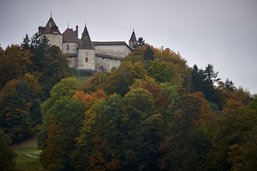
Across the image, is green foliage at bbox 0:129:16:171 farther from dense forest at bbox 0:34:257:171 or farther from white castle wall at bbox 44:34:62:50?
white castle wall at bbox 44:34:62:50

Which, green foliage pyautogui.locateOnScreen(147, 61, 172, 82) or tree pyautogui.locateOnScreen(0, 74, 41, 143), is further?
green foliage pyautogui.locateOnScreen(147, 61, 172, 82)

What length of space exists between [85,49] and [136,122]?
5233 cm

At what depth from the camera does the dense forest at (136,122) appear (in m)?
55.3

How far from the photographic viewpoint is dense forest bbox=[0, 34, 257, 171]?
55344 mm

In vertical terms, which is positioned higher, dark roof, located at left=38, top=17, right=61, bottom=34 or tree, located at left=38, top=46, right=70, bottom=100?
dark roof, located at left=38, top=17, right=61, bottom=34

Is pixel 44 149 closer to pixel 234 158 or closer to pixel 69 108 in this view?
pixel 69 108

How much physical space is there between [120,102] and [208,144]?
12213 millimetres

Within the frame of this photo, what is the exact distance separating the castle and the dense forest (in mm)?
20470

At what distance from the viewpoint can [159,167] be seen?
198 feet

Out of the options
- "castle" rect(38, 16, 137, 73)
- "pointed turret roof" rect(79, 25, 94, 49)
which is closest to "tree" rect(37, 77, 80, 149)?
"castle" rect(38, 16, 137, 73)

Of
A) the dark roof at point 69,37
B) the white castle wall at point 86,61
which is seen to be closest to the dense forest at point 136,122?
the white castle wall at point 86,61

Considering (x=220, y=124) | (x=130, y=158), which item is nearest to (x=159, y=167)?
(x=130, y=158)

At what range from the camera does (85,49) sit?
378 ft

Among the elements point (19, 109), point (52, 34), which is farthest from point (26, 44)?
point (19, 109)
